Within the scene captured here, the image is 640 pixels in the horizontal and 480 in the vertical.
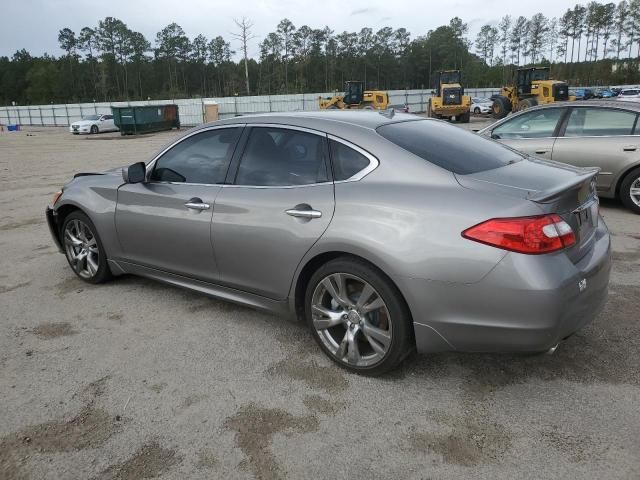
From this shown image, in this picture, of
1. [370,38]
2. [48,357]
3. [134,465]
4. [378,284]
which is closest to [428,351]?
[378,284]

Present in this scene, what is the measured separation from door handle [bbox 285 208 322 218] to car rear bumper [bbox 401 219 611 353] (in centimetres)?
70

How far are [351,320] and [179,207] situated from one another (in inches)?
65.2

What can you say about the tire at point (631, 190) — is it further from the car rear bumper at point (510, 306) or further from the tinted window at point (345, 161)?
the tinted window at point (345, 161)

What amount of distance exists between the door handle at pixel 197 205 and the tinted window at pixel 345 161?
105cm

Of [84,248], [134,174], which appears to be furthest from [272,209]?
[84,248]

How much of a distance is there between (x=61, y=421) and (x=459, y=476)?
6.84 ft

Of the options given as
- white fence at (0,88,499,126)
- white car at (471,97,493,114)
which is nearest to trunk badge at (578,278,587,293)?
white fence at (0,88,499,126)

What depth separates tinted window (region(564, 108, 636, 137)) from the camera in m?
7.35

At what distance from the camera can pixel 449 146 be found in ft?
11.3

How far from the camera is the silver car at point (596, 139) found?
7266 mm

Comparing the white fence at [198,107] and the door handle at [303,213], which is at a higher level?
the white fence at [198,107]

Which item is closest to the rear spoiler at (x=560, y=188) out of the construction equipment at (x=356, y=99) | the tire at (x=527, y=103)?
the tire at (x=527, y=103)

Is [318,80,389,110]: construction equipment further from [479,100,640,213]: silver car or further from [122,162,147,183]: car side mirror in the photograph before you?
[122,162,147,183]: car side mirror

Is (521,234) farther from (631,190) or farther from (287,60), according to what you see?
Answer: (287,60)
